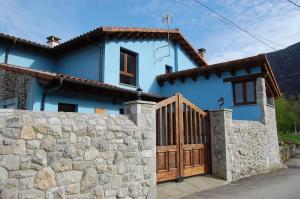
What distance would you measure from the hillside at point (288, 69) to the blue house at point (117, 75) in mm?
68867

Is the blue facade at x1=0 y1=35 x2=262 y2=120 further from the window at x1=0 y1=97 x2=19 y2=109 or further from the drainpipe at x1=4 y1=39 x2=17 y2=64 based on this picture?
the window at x1=0 y1=97 x2=19 y2=109

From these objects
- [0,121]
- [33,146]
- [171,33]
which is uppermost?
[171,33]

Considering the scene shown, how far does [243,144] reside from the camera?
1105 centimetres

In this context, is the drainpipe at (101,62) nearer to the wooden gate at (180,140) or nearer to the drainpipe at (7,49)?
the drainpipe at (7,49)

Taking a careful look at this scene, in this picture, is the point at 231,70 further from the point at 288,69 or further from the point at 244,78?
the point at 288,69

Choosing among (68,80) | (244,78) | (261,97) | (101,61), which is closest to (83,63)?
(101,61)

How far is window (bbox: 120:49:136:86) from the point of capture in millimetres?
14250

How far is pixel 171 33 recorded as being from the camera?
1686cm

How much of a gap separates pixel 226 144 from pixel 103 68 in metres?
6.33

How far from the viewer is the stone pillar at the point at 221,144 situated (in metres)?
9.76

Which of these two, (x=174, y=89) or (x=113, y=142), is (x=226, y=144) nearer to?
A: (x=113, y=142)

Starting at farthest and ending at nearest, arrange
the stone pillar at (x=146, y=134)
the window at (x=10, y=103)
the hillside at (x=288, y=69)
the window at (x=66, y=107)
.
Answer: the hillside at (x=288, y=69) < the window at (x=66, y=107) < the window at (x=10, y=103) < the stone pillar at (x=146, y=134)

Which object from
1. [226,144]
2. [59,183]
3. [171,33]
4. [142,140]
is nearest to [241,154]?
[226,144]

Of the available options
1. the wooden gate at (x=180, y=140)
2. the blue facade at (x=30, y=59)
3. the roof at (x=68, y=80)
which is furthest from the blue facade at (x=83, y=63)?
the wooden gate at (x=180, y=140)
